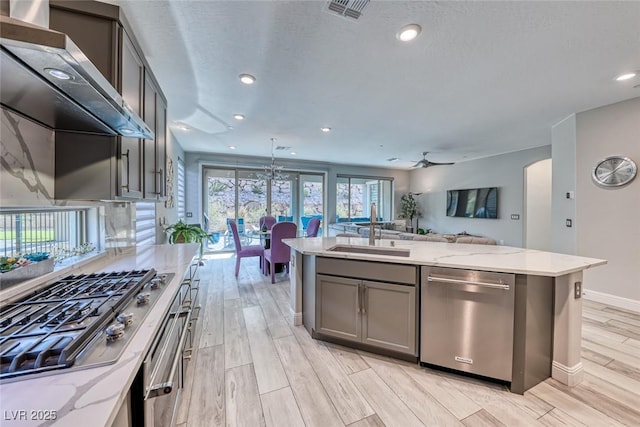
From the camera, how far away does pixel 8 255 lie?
4.33 ft

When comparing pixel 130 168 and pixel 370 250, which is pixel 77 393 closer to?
pixel 130 168

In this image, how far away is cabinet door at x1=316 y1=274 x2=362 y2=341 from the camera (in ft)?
7.17

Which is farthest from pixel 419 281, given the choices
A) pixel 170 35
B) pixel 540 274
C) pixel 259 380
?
pixel 170 35

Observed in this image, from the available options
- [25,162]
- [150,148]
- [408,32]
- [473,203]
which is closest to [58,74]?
[25,162]

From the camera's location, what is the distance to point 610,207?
127 inches

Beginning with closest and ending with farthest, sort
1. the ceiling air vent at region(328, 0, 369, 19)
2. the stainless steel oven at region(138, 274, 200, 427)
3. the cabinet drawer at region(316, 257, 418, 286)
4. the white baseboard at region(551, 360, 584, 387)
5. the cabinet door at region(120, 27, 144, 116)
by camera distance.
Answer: the stainless steel oven at region(138, 274, 200, 427)
the cabinet door at region(120, 27, 144, 116)
the ceiling air vent at region(328, 0, 369, 19)
the white baseboard at region(551, 360, 584, 387)
the cabinet drawer at region(316, 257, 418, 286)

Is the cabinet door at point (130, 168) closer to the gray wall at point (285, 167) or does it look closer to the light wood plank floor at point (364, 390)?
the light wood plank floor at point (364, 390)

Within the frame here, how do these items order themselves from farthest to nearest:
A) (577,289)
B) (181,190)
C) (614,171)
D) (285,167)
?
(285,167) → (181,190) → (614,171) → (577,289)

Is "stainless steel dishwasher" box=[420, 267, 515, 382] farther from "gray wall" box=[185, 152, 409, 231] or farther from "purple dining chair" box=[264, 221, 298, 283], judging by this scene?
"gray wall" box=[185, 152, 409, 231]

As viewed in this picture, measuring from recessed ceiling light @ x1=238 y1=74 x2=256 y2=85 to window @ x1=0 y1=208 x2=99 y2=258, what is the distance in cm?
179

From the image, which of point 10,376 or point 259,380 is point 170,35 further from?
point 259,380

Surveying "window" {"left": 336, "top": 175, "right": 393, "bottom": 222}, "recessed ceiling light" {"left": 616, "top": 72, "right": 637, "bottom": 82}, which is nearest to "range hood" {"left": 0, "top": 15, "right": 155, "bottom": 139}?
"recessed ceiling light" {"left": 616, "top": 72, "right": 637, "bottom": 82}

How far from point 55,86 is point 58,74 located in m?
0.15

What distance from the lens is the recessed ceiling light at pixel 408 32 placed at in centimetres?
181
